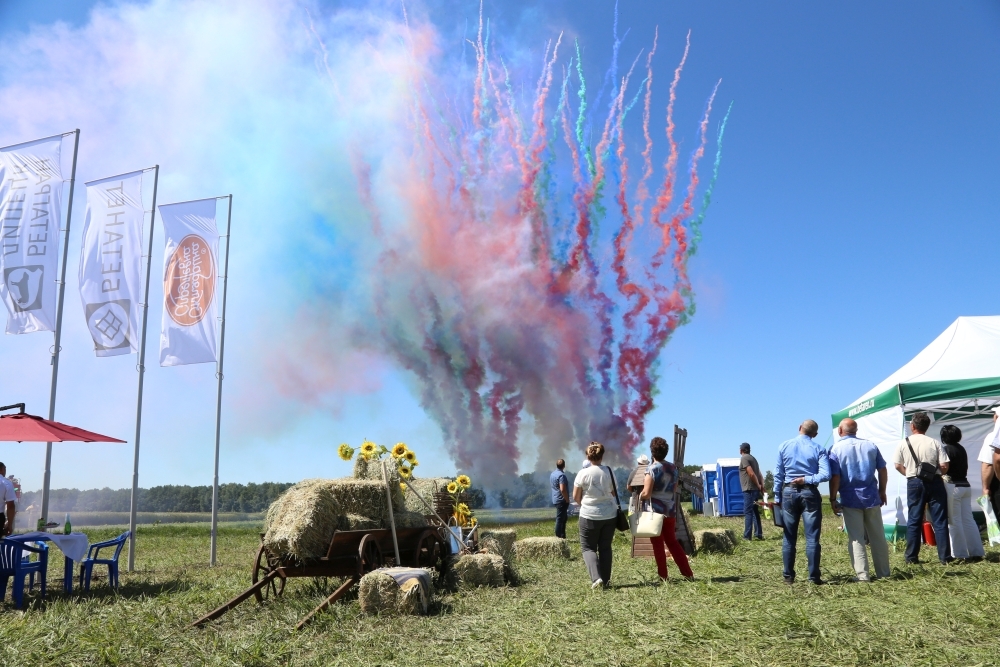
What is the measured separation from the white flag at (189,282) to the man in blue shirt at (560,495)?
7300mm

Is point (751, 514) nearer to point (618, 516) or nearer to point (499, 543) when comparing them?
point (499, 543)

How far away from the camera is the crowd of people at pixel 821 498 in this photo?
8297 millimetres

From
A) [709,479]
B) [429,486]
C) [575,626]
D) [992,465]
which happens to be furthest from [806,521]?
[709,479]

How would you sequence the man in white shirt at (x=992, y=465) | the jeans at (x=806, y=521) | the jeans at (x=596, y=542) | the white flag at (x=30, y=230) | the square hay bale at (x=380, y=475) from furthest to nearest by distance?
the white flag at (x=30, y=230), the square hay bale at (x=380, y=475), the man in white shirt at (x=992, y=465), the jeans at (x=596, y=542), the jeans at (x=806, y=521)

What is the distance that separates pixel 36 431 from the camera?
32.0ft

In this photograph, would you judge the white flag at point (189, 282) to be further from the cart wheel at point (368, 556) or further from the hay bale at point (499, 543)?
the cart wheel at point (368, 556)

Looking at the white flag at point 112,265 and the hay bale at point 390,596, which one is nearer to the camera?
the hay bale at point 390,596

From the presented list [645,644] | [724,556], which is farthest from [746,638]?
[724,556]

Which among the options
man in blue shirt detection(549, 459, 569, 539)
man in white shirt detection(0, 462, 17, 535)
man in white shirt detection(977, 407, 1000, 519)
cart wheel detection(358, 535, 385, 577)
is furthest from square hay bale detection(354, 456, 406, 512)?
man in white shirt detection(977, 407, 1000, 519)

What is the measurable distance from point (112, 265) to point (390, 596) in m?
10.2

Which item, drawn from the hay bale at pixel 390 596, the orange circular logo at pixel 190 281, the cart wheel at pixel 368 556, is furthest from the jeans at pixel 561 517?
the orange circular logo at pixel 190 281

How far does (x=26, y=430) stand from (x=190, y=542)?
34.8ft

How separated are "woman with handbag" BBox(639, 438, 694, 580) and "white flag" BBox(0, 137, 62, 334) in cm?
1133

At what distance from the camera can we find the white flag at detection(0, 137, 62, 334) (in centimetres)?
1353
